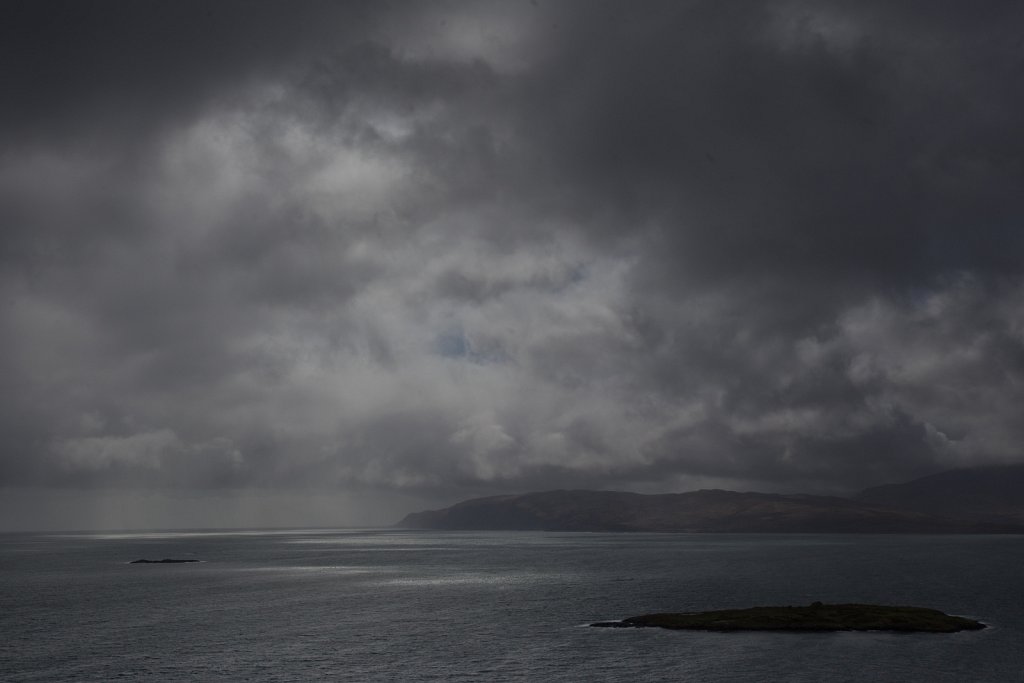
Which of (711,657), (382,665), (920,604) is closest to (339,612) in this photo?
(382,665)

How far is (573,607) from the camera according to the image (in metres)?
139

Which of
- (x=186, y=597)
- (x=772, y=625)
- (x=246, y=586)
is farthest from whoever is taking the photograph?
(x=246, y=586)

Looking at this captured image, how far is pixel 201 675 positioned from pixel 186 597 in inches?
3325

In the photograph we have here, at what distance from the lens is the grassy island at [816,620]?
105 meters

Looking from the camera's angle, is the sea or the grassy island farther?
the grassy island

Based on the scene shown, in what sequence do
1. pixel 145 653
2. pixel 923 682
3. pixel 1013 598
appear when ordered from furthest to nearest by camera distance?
pixel 1013 598 → pixel 145 653 → pixel 923 682

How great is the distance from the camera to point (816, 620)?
107 metres

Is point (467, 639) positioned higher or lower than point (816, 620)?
lower

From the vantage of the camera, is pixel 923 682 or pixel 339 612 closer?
pixel 923 682

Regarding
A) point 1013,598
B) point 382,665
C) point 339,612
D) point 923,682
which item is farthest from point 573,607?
point 1013,598

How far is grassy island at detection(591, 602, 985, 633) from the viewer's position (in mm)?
104562

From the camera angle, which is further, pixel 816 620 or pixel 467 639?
pixel 816 620

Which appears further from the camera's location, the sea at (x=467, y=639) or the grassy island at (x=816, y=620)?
the grassy island at (x=816, y=620)

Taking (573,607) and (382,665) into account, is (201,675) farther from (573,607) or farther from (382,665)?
(573,607)
